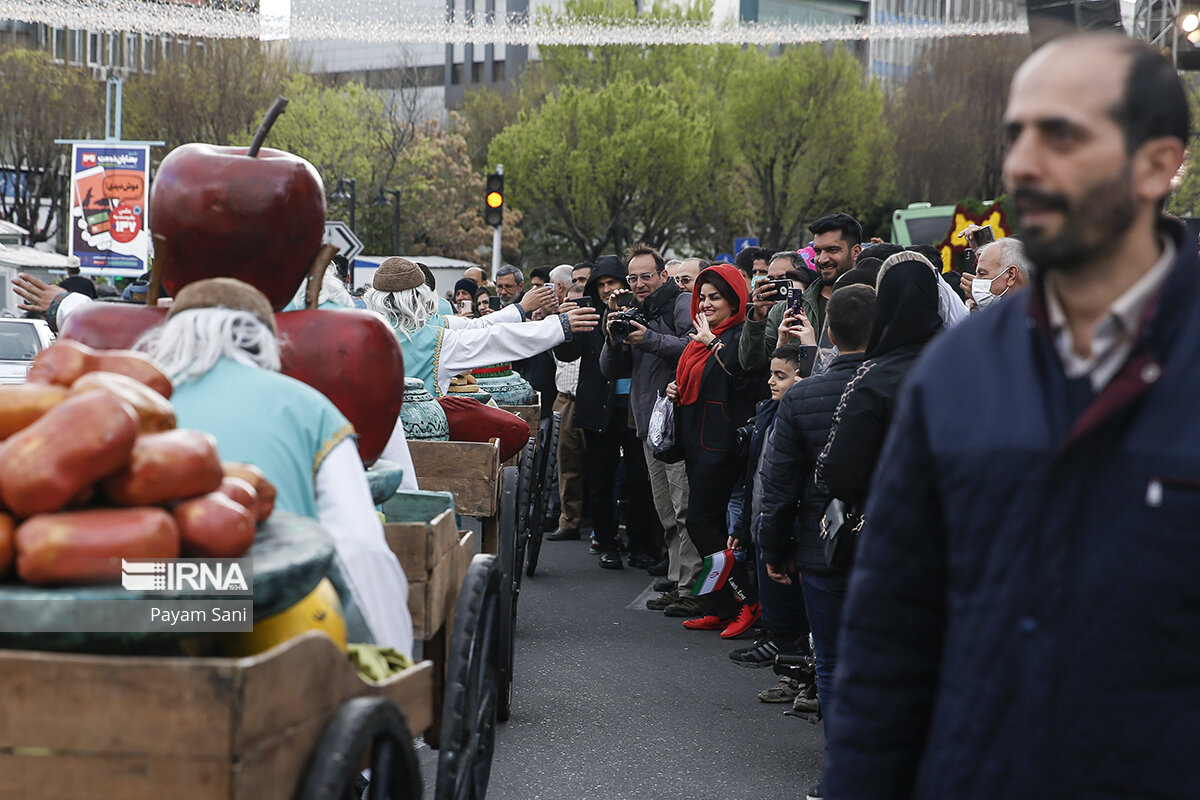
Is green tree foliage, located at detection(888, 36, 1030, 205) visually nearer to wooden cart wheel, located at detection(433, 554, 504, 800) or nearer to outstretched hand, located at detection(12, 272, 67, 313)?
outstretched hand, located at detection(12, 272, 67, 313)

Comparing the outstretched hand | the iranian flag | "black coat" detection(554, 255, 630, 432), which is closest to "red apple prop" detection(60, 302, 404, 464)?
the outstretched hand

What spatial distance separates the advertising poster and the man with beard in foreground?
25.7 meters

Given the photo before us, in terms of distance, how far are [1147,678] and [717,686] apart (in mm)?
5104

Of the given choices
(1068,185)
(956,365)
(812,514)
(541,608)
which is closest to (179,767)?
(956,365)

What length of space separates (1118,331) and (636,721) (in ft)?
15.0

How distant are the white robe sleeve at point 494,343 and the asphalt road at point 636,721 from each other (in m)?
1.65

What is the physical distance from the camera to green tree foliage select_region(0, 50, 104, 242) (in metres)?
42.7

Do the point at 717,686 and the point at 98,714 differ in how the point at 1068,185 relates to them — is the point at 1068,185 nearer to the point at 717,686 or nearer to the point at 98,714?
the point at 98,714

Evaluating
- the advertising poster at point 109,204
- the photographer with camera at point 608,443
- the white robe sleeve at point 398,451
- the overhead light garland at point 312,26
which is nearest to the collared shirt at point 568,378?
the photographer with camera at point 608,443

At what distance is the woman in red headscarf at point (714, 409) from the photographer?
8.02 m

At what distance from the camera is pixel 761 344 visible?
776cm

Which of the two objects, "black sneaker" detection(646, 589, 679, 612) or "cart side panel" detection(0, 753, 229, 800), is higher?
"cart side panel" detection(0, 753, 229, 800)

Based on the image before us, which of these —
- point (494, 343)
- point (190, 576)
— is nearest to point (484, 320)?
point (494, 343)

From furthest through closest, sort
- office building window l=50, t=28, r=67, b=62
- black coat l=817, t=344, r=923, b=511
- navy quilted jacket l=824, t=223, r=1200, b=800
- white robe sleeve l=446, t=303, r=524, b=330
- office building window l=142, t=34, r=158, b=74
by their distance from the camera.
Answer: office building window l=50, t=28, r=67, b=62 → office building window l=142, t=34, r=158, b=74 → white robe sleeve l=446, t=303, r=524, b=330 → black coat l=817, t=344, r=923, b=511 → navy quilted jacket l=824, t=223, r=1200, b=800
